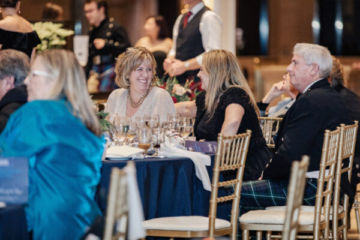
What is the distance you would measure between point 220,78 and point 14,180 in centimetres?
211

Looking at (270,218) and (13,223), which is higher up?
(13,223)

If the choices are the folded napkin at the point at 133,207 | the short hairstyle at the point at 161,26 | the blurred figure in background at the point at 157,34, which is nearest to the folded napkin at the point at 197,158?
the folded napkin at the point at 133,207

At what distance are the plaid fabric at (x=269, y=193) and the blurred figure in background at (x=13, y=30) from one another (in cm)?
240

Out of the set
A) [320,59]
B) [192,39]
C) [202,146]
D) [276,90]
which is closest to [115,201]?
[202,146]

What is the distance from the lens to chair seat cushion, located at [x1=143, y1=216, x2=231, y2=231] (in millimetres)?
3258

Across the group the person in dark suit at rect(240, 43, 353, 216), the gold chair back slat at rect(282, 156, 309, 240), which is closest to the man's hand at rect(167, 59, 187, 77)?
the person in dark suit at rect(240, 43, 353, 216)

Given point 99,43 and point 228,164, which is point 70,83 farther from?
point 99,43

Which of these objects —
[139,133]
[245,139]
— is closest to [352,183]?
[245,139]

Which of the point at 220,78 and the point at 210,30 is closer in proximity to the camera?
the point at 220,78

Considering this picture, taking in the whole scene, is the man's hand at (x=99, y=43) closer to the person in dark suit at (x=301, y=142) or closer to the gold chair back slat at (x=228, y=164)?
the person in dark suit at (x=301, y=142)

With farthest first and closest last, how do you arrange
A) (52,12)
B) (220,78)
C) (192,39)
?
1. (52,12)
2. (192,39)
3. (220,78)

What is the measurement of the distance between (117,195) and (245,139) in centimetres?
154

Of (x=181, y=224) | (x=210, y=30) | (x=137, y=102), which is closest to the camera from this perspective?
(x=181, y=224)

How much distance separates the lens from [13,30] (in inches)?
205
